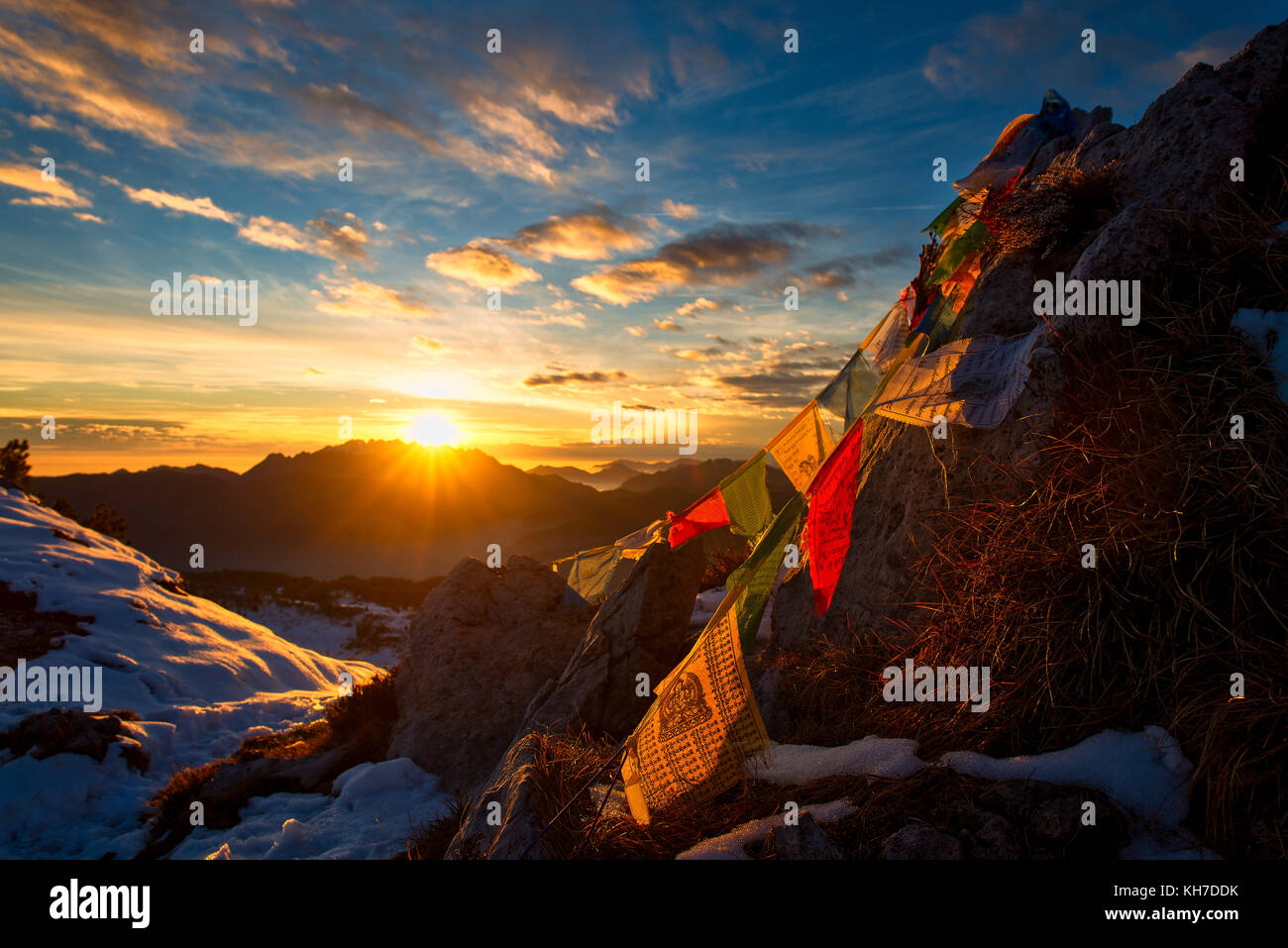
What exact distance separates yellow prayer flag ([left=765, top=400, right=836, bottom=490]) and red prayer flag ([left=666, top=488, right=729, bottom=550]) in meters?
0.77

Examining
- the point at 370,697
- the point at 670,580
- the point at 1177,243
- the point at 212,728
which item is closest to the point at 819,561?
the point at 1177,243

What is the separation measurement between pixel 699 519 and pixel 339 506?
4034 inches

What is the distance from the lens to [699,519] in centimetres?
545

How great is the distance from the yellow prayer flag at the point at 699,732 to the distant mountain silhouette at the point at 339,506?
6669 centimetres

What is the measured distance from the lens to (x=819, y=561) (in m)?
3.51

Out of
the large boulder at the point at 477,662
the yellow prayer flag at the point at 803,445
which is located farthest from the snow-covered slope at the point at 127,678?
the yellow prayer flag at the point at 803,445

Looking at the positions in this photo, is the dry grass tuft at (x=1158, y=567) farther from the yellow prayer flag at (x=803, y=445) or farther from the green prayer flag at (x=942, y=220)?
the green prayer flag at (x=942, y=220)

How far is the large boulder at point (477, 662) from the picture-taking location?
343 inches

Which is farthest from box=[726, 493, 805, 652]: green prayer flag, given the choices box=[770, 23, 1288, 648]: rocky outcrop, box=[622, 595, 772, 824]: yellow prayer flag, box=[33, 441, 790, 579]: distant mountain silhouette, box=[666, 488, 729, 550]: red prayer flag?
box=[33, 441, 790, 579]: distant mountain silhouette

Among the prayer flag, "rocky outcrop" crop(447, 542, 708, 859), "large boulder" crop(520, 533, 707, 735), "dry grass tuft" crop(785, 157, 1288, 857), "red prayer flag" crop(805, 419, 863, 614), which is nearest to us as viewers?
"dry grass tuft" crop(785, 157, 1288, 857)

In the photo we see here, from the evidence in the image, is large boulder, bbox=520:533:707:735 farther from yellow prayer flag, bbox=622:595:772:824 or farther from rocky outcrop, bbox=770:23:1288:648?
yellow prayer flag, bbox=622:595:772:824

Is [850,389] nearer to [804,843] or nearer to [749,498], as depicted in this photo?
[749,498]

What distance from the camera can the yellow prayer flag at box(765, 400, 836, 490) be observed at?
14.6 feet

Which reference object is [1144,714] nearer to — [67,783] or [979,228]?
[979,228]
